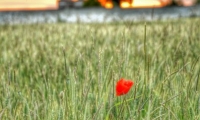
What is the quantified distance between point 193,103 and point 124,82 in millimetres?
603

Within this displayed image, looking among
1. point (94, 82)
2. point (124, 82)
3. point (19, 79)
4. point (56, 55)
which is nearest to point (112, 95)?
point (124, 82)

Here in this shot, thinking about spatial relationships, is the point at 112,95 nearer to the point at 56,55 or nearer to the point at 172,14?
the point at 56,55

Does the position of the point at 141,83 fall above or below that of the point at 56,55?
above

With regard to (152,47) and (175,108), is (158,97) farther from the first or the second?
(152,47)

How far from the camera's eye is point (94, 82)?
8.25ft

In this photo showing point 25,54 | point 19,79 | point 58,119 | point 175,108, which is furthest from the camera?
point 25,54

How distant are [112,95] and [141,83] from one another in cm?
38

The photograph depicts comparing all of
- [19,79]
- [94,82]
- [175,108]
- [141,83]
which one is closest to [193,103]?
[175,108]

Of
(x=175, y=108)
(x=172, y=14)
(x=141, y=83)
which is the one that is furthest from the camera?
(x=172, y=14)

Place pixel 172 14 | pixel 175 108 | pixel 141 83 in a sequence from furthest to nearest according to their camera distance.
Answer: pixel 172 14 → pixel 141 83 → pixel 175 108

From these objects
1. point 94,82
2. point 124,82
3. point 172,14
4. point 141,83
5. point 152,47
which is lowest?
point 172,14

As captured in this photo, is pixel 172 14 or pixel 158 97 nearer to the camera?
pixel 158 97

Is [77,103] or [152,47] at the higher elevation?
[77,103]

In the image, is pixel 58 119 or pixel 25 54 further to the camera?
pixel 25 54
